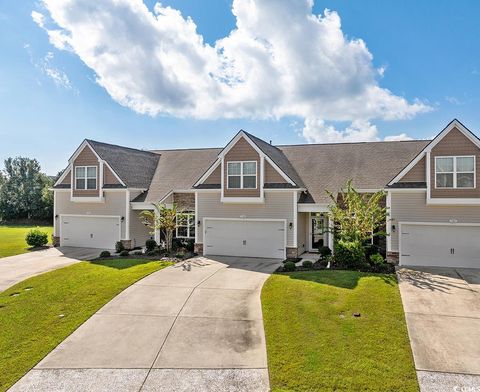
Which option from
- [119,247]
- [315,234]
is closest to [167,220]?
[119,247]

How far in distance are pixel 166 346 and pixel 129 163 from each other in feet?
61.4

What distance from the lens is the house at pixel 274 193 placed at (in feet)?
54.3

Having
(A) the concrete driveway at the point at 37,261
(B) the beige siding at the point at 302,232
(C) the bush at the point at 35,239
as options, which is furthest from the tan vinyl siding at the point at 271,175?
(C) the bush at the point at 35,239

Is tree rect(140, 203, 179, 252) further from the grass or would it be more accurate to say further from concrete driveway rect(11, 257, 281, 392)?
concrete driveway rect(11, 257, 281, 392)

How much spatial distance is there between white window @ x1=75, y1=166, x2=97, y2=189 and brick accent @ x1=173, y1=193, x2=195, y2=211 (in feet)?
17.9

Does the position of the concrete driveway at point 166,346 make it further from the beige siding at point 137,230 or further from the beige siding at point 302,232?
the beige siding at point 137,230

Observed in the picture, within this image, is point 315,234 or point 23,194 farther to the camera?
point 23,194

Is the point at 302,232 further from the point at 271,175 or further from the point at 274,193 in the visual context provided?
the point at 271,175

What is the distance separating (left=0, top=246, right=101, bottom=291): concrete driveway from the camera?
15.9m

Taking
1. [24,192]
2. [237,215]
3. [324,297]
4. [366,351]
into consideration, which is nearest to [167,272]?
[237,215]

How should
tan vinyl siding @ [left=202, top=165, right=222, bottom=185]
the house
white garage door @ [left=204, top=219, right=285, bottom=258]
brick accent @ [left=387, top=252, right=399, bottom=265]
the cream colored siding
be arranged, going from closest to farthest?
the house, brick accent @ [left=387, top=252, right=399, bottom=265], white garage door @ [left=204, top=219, right=285, bottom=258], tan vinyl siding @ [left=202, top=165, right=222, bottom=185], the cream colored siding

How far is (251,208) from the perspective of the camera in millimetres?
19953

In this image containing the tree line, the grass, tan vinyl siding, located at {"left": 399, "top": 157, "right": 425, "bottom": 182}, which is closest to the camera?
the grass

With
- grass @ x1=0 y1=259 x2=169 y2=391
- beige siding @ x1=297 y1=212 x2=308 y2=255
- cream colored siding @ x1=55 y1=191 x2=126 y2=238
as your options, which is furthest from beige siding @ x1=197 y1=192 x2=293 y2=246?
cream colored siding @ x1=55 y1=191 x2=126 y2=238
